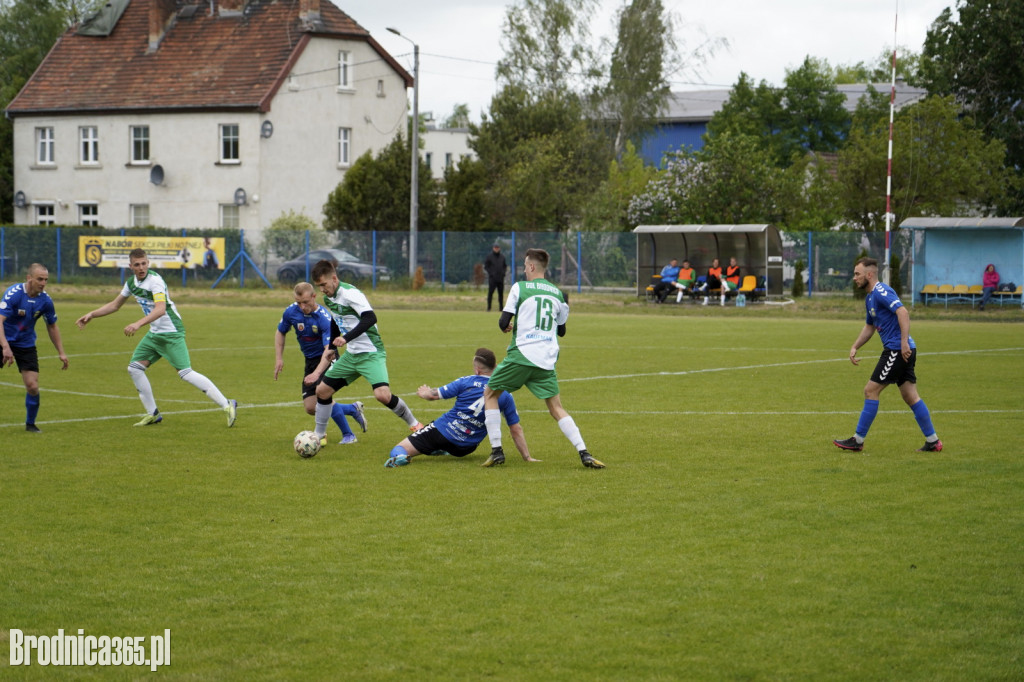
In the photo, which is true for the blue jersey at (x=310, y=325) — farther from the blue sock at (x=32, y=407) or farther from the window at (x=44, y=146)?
the window at (x=44, y=146)

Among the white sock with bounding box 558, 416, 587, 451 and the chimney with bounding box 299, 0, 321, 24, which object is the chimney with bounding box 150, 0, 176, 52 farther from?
the white sock with bounding box 558, 416, 587, 451

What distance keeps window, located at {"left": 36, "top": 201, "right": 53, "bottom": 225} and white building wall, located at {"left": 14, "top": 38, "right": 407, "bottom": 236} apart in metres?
0.27

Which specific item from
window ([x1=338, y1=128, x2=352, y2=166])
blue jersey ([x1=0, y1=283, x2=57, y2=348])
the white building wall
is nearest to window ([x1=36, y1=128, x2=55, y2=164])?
the white building wall

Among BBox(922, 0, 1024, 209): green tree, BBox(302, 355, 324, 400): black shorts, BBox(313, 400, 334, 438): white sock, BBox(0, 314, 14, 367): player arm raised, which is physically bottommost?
BBox(313, 400, 334, 438): white sock

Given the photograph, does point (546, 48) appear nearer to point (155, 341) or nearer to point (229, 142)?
point (229, 142)

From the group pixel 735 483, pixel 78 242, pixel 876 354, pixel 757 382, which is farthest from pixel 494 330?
pixel 78 242

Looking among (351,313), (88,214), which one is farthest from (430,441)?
(88,214)

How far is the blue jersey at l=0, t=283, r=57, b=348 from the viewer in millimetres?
12969

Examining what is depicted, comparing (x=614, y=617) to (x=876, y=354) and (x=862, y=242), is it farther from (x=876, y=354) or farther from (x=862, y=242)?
(x=862, y=242)

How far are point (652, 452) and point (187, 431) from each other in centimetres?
529

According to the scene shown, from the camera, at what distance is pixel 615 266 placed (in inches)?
1751

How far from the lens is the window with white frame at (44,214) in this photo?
2206 inches

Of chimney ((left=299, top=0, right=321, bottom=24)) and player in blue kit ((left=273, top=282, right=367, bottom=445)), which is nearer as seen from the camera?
player in blue kit ((left=273, top=282, right=367, bottom=445))

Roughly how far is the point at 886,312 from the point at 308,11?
1836 inches
